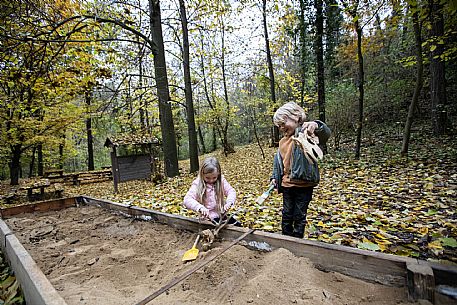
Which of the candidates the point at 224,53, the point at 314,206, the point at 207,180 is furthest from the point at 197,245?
the point at 224,53

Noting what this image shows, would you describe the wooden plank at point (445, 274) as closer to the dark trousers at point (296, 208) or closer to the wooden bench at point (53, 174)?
the dark trousers at point (296, 208)

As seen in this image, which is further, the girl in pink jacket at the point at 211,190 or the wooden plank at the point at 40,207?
the wooden plank at the point at 40,207

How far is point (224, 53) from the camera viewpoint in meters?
15.1

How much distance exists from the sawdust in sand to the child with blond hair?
21.5 inches

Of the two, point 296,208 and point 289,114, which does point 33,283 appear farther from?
point 289,114

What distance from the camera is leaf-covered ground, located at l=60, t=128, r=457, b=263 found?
7.81 feet

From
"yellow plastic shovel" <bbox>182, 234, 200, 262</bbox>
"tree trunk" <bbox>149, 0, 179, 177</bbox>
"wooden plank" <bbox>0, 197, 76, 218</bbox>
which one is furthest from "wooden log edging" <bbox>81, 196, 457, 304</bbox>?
"tree trunk" <bbox>149, 0, 179, 177</bbox>

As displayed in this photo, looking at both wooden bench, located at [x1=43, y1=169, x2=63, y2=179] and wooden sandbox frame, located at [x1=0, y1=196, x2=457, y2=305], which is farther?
wooden bench, located at [x1=43, y1=169, x2=63, y2=179]

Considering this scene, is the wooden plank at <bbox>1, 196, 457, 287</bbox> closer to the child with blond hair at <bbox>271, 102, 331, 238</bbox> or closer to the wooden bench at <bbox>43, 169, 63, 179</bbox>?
the child with blond hair at <bbox>271, 102, 331, 238</bbox>

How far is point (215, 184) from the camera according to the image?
8.30 ft

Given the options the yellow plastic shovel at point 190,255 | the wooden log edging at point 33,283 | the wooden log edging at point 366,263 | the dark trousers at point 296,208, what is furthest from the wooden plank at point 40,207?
the dark trousers at point 296,208

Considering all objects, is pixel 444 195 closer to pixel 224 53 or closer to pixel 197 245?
pixel 197 245

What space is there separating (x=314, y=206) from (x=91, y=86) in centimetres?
605

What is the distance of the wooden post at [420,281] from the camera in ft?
3.92
